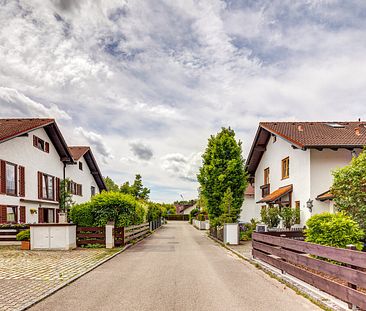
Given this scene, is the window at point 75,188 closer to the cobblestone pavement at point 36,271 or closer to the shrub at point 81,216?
the shrub at point 81,216

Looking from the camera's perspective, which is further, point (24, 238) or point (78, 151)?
point (78, 151)

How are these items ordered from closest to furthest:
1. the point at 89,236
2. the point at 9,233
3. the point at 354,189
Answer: the point at 354,189 → the point at 89,236 → the point at 9,233

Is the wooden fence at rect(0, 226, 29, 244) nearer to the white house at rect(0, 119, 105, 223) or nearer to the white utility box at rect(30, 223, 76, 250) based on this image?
the white house at rect(0, 119, 105, 223)

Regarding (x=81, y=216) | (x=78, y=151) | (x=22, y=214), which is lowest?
(x=22, y=214)

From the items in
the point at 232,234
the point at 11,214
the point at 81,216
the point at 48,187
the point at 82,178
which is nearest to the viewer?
the point at 81,216

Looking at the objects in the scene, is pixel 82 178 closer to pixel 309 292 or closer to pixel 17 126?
pixel 17 126

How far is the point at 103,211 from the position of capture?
63.8 feet

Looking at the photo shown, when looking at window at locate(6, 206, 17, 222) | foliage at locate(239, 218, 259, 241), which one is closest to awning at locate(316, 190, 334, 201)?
foliage at locate(239, 218, 259, 241)

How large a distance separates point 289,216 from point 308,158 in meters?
3.22

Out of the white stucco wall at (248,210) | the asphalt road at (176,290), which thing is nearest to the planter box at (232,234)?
the asphalt road at (176,290)

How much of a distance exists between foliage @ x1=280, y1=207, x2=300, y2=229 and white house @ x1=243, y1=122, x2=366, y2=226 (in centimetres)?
31

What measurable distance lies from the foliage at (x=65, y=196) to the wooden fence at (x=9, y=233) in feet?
38.1

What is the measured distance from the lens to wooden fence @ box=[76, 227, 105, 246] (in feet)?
59.9

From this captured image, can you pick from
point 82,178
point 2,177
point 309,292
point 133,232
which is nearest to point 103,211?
point 133,232
